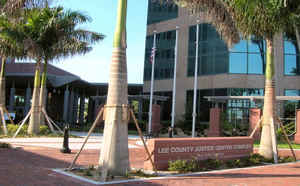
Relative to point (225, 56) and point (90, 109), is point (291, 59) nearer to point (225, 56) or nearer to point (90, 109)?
point (225, 56)

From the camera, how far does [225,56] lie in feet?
112

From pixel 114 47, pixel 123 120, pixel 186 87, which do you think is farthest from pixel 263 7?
pixel 186 87

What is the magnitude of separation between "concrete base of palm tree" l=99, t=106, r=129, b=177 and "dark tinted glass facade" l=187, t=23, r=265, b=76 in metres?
26.0

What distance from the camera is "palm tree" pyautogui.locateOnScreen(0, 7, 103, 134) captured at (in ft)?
62.3

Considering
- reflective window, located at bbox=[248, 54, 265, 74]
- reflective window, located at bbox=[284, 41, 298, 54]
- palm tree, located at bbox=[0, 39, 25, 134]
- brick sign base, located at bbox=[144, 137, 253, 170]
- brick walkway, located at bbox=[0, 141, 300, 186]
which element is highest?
reflective window, located at bbox=[284, 41, 298, 54]

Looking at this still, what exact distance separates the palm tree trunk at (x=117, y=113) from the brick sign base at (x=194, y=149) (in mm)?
1192

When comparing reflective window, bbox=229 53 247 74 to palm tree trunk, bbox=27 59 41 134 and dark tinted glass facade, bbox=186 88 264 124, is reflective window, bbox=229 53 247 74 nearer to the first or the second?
dark tinted glass facade, bbox=186 88 264 124

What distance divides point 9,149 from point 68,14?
394 inches

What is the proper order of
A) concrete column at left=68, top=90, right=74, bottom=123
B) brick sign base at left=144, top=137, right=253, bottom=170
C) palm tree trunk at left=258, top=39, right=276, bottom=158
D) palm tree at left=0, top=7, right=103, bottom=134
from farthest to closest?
Answer: concrete column at left=68, top=90, right=74, bottom=123 < palm tree at left=0, top=7, right=103, bottom=134 < palm tree trunk at left=258, top=39, right=276, bottom=158 < brick sign base at left=144, top=137, right=253, bottom=170

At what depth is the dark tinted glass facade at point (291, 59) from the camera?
33125 mm

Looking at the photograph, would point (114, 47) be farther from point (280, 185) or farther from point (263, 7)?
point (263, 7)

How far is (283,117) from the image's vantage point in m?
31.6

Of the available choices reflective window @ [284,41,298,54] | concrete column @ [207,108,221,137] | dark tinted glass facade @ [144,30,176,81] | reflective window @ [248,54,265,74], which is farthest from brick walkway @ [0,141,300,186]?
dark tinted glass facade @ [144,30,176,81]

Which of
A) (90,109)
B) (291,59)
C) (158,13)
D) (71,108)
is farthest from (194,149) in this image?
(90,109)
